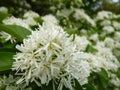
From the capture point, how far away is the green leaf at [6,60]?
1457mm

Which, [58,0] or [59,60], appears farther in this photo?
[58,0]

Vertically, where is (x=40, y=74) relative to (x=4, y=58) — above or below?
below

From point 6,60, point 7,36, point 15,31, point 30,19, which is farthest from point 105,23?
point 6,60

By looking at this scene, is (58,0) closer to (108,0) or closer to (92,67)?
(92,67)

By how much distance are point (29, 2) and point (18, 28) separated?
5.61 metres

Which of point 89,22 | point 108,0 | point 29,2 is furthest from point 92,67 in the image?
point 108,0

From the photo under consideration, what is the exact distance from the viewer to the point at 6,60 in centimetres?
150

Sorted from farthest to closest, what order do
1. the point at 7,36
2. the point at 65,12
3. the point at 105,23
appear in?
1. the point at 105,23
2. the point at 65,12
3. the point at 7,36

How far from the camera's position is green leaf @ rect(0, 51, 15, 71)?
1457mm

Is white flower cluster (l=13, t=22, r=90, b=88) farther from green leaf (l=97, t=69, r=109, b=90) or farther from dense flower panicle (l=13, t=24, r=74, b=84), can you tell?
green leaf (l=97, t=69, r=109, b=90)

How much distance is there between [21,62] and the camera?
1.37 meters

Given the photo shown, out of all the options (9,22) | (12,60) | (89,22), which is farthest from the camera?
(89,22)

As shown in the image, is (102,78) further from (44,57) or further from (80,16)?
(80,16)

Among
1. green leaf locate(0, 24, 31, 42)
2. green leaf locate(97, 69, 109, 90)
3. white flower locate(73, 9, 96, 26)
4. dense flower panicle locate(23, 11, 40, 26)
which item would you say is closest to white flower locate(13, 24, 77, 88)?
green leaf locate(0, 24, 31, 42)
